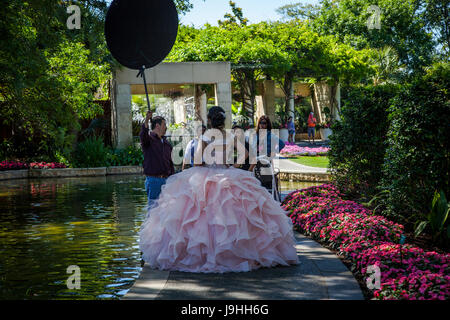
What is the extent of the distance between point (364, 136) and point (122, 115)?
51.9 ft

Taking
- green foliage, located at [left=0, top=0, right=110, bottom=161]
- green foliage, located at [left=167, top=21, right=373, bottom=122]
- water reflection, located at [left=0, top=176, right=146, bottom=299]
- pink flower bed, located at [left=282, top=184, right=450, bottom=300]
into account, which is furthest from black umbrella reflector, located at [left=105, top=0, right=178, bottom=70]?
green foliage, located at [left=167, top=21, right=373, bottom=122]

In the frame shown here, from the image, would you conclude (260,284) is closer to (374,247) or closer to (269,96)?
(374,247)

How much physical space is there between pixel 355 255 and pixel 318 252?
34.5 inches

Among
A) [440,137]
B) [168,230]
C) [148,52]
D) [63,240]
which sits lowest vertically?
[63,240]

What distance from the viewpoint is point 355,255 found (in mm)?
5469

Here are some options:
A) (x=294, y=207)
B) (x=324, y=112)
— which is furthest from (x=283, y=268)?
(x=324, y=112)

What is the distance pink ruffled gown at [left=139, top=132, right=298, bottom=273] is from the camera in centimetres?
549

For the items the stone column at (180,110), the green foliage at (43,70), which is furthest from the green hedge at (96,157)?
the stone column at (180,110)

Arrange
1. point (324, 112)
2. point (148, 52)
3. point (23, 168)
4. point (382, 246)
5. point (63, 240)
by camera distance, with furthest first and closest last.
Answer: point (324, 112) → point (23, 168) → point (63, 240) → point (148, 52) → point (382, 246)

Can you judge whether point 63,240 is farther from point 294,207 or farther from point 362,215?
point 362,215

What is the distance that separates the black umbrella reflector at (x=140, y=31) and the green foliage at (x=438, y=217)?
4.08 meters

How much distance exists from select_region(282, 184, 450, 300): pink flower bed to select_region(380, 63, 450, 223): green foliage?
0.51 meters

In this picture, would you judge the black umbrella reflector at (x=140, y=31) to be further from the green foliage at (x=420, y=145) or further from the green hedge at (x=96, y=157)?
the green hedge at (x=96, y=157)

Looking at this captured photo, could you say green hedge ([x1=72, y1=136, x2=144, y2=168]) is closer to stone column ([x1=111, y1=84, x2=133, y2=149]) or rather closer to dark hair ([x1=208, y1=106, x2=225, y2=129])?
stone column ([x1=111, y1=84, x2=133, y2=149])
